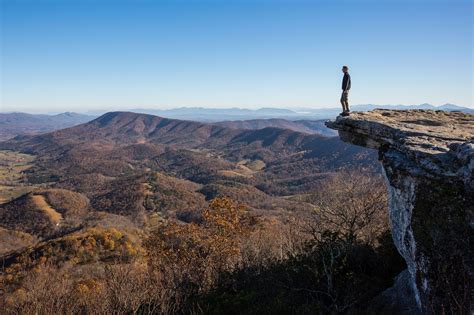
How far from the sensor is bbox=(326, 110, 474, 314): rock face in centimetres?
965

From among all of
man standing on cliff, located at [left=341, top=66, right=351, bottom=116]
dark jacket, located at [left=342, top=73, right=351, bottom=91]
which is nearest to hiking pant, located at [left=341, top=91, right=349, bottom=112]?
man standing on cliff, located at [left=341, top=66, right=351, bottom=116]

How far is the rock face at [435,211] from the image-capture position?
9648 millimetres

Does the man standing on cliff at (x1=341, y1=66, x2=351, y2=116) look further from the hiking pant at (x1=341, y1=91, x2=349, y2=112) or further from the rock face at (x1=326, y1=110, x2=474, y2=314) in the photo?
the rock face at (x1=326, y1=110, x2=474, y2=314)

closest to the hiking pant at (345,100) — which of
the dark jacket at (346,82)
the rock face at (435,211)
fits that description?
the dark jacket at (346,82)

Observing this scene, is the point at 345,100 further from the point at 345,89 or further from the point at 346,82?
the point at 346,82

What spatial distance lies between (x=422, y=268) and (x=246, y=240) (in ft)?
61.3

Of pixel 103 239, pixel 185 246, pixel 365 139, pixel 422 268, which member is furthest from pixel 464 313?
pixel 103 239

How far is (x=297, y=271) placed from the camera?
680 inches

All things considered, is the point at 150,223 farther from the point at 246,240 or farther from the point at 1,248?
the point at 246,240

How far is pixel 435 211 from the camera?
10.3 m

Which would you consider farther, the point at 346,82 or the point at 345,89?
the point at 345,89

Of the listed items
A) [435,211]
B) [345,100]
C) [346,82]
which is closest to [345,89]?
[346,82]

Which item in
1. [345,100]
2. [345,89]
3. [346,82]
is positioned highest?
[346,82]

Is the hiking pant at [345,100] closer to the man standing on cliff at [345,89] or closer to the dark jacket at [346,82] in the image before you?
the man standing on cliff at [345,89]
